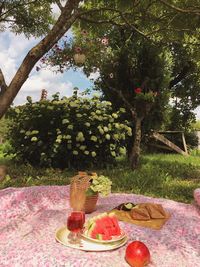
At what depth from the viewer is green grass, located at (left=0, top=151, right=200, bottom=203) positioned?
7987 mm

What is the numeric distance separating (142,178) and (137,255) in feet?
17.1

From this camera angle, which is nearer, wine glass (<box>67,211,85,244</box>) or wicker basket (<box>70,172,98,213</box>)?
wine glass (<box>67,211,85,244</box>)

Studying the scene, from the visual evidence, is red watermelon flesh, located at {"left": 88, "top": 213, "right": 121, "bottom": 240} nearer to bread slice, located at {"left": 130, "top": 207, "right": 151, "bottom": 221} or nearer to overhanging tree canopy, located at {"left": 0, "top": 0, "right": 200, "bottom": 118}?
bread slice, located at {"left": 130, "top": 207, "right": 151, "bottom": 221}

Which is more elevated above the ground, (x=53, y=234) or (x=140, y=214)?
(x=140, y=214)

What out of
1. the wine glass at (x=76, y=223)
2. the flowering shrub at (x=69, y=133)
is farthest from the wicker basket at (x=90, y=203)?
the flowering shrub at (x=69, y=133)

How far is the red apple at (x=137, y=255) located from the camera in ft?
12.5

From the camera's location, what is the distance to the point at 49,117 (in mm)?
10750

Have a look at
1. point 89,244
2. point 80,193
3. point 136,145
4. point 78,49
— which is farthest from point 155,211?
point 78,49

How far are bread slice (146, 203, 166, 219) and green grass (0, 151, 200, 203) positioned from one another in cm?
207

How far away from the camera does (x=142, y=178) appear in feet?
29.5

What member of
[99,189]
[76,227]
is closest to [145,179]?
[99,189]

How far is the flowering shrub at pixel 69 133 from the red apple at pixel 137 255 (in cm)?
607

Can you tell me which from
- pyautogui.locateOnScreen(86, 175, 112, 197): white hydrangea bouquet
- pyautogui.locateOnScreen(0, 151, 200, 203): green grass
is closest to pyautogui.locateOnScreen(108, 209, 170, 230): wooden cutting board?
pyautogui.locateOnScreen(86, 175, 112, 197): white hydrangea bouquet

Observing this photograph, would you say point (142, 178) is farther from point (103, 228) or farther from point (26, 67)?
point (103, 228)
